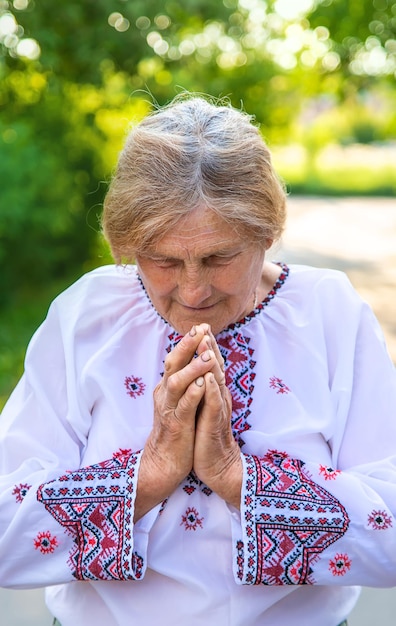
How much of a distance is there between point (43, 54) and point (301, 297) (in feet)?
16.1

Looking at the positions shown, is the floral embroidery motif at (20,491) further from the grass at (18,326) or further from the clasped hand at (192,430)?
the grass at (18,326)

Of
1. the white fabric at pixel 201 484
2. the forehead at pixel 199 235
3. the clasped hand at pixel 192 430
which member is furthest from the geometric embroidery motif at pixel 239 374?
the forehead at pixel 199 235

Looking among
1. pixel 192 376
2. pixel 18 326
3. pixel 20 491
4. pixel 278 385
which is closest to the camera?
pixel 192 376

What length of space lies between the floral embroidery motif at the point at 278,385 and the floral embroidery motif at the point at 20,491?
0.59 m

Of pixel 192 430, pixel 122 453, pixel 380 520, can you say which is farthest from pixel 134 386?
pixel 380 520

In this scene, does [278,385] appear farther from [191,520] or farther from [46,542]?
[46,542]

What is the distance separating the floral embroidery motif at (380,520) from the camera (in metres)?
1.69

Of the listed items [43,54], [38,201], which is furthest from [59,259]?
[43,54]

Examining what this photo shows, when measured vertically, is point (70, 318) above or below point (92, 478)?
above

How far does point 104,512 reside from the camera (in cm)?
168

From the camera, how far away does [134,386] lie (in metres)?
1.88

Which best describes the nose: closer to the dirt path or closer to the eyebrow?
the eyebrow

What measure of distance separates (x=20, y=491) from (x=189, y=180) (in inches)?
29.4

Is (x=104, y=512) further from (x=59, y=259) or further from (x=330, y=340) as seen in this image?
(x=59, y=259)
